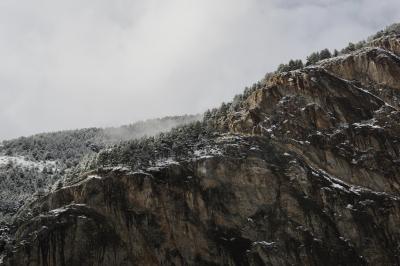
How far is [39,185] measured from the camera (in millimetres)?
122062

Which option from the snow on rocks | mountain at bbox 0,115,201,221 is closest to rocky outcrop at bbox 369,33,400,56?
mountain at bbox 0,115,201,221

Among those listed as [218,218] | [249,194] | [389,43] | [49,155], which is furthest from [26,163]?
[389,43]

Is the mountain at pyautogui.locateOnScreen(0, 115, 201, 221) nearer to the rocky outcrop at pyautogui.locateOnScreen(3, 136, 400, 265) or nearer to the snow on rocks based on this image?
the snow on rocks

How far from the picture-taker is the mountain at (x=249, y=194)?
281 ft

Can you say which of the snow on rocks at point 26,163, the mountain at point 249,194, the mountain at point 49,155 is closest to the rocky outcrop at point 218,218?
the mountain at point 249,194

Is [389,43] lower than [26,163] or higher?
higher

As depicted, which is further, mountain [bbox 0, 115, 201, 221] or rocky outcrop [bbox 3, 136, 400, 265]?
mountain [bbox 0, 115, 201, 221]

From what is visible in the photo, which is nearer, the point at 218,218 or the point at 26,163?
the point at 218,218

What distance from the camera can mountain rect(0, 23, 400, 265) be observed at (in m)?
85.8

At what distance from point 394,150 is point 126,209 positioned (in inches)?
1730

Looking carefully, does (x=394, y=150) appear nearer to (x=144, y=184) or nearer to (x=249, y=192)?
(x=249, y=192)

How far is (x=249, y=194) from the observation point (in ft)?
301

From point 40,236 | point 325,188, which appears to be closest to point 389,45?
point 325,188

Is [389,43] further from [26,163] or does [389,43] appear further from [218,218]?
[26,163]
